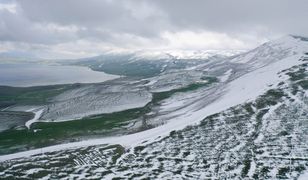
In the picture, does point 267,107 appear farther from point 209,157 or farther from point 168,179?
point 168,179

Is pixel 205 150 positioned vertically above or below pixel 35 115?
below

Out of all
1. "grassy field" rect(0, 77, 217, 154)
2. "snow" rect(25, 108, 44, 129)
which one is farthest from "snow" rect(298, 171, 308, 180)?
"snow" rect(25, 108, 44, 129)

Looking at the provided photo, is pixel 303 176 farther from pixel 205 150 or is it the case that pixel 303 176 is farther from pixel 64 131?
pixel 64 131

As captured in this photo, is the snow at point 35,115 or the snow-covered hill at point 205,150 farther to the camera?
the snow at point 35,115

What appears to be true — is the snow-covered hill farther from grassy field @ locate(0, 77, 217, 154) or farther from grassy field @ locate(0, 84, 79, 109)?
grassy field @ locate(0, 84, 79, 109)

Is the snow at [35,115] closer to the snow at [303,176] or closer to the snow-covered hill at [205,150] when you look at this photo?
the snow-covered hill at [205,150]

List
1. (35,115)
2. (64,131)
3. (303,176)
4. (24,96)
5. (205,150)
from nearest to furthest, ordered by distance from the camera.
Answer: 1. (303,176)
2. (205,150)
3. (64,131)
4. (35,115)
5. (24,96)

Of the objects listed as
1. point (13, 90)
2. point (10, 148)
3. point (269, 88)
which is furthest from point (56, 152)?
point (13, 90)

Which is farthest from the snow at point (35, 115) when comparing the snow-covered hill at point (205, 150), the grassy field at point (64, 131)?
the snow-covered hill at point (205, 150)

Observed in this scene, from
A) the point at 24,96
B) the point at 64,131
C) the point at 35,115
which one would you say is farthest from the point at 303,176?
the point at 24,96

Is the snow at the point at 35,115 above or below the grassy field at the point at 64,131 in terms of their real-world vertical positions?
above

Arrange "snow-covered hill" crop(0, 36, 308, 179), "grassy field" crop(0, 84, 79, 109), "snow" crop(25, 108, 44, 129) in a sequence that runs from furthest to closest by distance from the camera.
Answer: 1. "grassy field" crop(0, 84, 79, 109)
2. "snow" crop(25, 108, 44, 129)
3. "snow-covered hill" crop(0, 36, 308, 179)
